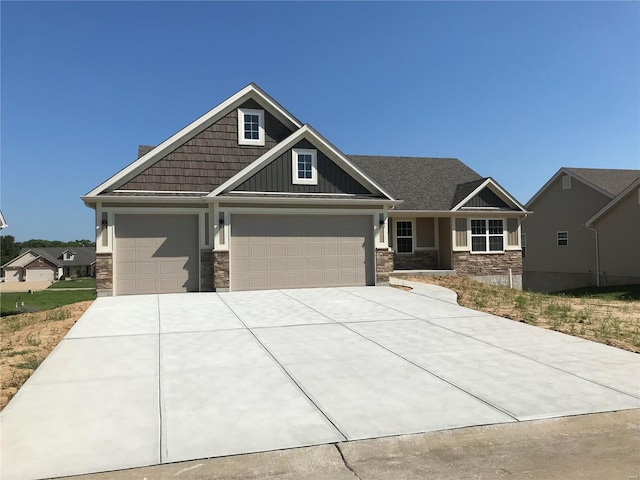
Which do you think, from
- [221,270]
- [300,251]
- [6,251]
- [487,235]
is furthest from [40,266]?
[487,235]

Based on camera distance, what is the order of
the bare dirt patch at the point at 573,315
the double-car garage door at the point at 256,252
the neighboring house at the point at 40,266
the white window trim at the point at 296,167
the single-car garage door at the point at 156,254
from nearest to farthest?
the bare dirt patch at the point at 573,315
the single-car garage door at the point at 156,254
the double-car garage door at the point at 256,252
the white window trim at the point at 296,167
the neighboring house at the point at 40,266

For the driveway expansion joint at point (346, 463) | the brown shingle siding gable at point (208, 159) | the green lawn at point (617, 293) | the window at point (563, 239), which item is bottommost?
the green lawn at point (617, 293)

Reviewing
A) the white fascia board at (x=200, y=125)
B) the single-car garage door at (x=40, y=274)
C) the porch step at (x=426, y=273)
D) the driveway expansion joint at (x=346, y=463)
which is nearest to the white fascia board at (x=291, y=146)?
the white fascia board at (x=200, y=125)

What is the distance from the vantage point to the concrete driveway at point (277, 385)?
4.37 m

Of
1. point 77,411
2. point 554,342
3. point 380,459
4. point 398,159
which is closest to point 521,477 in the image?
point 380,459

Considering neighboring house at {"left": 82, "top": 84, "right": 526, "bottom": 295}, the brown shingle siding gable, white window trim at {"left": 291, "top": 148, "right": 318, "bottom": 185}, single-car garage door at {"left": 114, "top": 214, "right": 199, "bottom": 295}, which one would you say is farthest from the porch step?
single-car garage door at {"left": 114, "top": 214, "right": 199, "bottom": 295}

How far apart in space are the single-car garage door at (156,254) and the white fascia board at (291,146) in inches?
67.6

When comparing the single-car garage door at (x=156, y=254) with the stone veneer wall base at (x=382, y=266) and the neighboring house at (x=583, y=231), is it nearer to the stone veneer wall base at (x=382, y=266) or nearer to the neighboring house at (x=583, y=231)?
the stone veneer wall base at (x=382, y=266)

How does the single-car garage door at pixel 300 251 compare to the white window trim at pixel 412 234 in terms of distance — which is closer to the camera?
the single-car garage door at pixel 300 251

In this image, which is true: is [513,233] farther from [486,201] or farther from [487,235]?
[486,201]

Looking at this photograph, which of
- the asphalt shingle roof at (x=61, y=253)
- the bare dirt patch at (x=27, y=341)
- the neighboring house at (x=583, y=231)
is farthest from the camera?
the asphalt shingle roof at (x=61, y=253)

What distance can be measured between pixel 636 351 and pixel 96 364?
8668mm

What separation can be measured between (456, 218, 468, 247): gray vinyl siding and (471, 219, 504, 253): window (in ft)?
1.43

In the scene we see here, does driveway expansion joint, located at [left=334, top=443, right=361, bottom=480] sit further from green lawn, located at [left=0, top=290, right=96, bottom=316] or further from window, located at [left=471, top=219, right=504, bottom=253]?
green lawn, located at [left=0, top=290, right=96, bottom=316]
